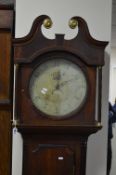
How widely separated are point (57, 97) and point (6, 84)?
1.04 ft

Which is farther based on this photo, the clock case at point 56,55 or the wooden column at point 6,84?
the wooden column at point 6,84

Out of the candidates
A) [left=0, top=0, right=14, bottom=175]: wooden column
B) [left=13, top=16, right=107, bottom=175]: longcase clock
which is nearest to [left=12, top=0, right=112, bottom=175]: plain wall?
[left=0, top=0, right=14, bottom=175]: wooden column

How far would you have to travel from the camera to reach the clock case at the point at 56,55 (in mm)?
1388

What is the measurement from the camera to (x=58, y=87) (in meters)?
1.43

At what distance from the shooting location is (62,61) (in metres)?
1.44

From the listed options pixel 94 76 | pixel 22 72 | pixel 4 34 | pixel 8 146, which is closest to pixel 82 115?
pixel 94 76

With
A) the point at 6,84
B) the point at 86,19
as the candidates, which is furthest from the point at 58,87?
the point at 86,19

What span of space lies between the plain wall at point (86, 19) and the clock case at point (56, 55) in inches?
9.0

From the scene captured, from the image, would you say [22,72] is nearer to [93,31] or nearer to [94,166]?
[93,31]

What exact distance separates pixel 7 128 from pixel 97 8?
2.56 ft

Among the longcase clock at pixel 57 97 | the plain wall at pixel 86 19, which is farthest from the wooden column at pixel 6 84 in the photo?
the longcase clock at pixel 57 97

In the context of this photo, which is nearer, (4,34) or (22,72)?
(22,72)

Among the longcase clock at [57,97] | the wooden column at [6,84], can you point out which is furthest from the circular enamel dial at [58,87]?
the wooden column at [6,84]

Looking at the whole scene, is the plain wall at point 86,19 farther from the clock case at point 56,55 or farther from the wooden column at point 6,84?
the clock case at point 56,55
